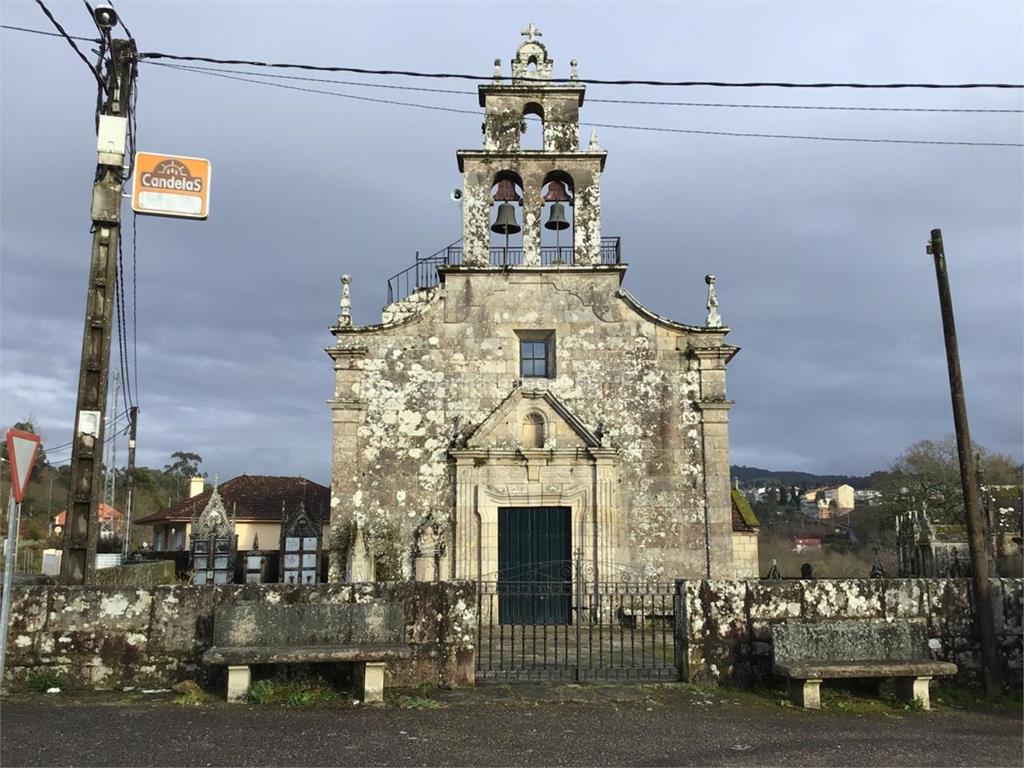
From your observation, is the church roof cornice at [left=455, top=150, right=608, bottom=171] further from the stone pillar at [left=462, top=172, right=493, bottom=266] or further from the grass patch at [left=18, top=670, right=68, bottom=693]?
the grass patch at [left=18, top=670, right=68, bottom=693]

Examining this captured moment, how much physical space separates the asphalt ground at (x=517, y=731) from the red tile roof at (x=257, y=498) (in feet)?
79.3

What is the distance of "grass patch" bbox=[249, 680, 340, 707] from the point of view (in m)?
8.64

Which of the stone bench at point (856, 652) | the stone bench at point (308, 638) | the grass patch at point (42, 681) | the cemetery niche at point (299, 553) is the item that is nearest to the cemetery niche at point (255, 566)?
the cemetery niche at point (299, 553)

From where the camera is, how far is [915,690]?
895 cm

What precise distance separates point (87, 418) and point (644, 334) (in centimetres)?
1147

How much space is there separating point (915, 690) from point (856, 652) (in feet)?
2.32

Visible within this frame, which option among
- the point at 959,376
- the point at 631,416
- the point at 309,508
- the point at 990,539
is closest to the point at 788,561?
the point at 990,539

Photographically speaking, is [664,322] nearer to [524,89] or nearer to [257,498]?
[524,89]

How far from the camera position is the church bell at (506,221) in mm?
18625

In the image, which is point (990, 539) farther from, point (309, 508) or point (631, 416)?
point (309, 508)

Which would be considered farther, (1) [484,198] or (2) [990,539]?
(2) [990,539]

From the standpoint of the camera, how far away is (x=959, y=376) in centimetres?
1075

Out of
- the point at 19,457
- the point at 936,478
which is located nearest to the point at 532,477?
the point at 19,457

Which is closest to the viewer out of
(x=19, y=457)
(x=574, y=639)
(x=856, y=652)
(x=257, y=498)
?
(x=19, y=457)
